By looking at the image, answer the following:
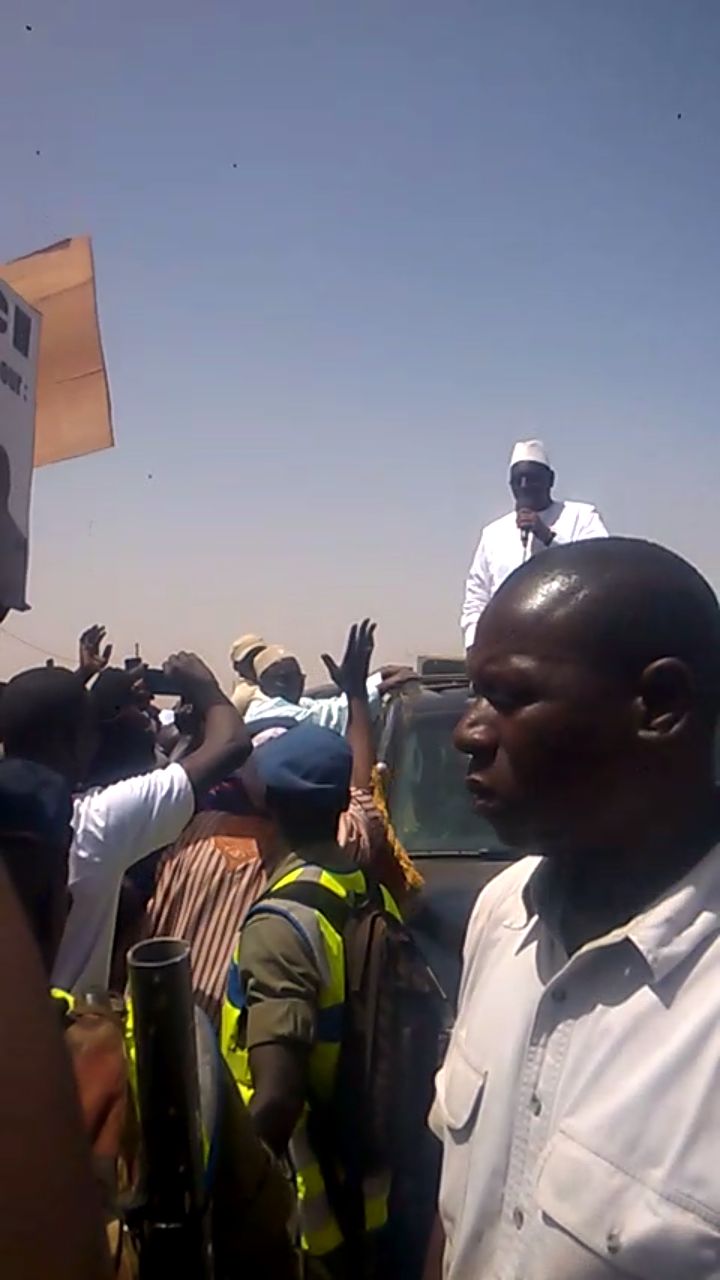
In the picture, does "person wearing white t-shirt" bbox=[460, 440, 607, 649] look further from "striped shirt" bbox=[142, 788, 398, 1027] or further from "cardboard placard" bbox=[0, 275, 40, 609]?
"cardboard placard" bbox=[0, 275, 40, 609]

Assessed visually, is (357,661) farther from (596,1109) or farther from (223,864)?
(596,1109)

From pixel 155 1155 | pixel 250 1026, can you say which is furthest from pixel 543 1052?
pixel 250 1026

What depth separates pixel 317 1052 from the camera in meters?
2.54

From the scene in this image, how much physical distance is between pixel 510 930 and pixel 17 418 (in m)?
1.13

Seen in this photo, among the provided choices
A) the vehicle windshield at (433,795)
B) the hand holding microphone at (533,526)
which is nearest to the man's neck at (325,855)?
the vehicle windshield at (433,795)

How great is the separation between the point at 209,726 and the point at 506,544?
316 cm

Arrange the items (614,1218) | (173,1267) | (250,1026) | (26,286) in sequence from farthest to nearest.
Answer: (250,1026)
(26,286)
(614,1218)
(173,1267)

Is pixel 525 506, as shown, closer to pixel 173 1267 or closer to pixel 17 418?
pixel 17 418

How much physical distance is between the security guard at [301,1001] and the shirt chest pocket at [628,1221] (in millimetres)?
1027

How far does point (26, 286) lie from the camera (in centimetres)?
212

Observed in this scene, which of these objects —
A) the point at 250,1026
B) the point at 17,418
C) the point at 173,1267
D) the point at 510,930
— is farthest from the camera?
the point at 250,1026

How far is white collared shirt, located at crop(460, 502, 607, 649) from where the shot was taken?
582cm

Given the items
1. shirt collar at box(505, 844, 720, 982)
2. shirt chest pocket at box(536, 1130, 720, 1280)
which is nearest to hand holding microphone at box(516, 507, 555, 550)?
shirt collar at box(505, 844, 720, 982)

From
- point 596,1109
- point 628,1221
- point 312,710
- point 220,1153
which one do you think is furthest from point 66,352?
point 312,710
